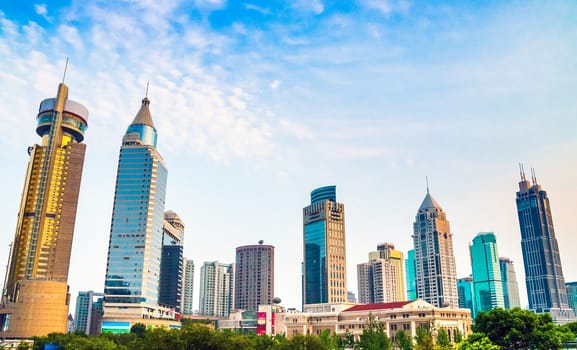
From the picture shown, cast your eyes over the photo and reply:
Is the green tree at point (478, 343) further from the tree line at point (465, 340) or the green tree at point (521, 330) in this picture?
the green tree at point (521, 330)

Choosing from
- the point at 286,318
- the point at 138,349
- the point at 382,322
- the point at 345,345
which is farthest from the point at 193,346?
the point at 286,318

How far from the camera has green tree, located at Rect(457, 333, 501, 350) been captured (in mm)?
89000

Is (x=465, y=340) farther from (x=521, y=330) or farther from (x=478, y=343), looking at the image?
(x=521, y=330)

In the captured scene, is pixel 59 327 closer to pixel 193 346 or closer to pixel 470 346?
pixel 193 346

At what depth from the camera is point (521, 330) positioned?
93.2 m

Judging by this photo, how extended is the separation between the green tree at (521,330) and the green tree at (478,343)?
315 cm

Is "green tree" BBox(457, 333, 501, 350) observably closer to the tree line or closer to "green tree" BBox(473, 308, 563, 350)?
the tree line

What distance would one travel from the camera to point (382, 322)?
16550 centimetres

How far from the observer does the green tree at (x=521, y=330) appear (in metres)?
91.0

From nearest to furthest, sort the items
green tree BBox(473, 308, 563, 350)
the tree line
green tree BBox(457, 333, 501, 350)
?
the tree line, green tree BBox(457, 333, 501, 350), green tree BBox(473, 308, 563, 350)

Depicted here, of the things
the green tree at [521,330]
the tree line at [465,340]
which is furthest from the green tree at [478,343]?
the green tree at [521,330]

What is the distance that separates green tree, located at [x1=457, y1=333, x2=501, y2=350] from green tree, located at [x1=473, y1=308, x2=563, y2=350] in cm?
315

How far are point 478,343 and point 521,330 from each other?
921 cm

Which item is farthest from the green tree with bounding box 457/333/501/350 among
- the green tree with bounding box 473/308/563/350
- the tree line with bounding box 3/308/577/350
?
the green tree with bounding box 473/308/563/350
